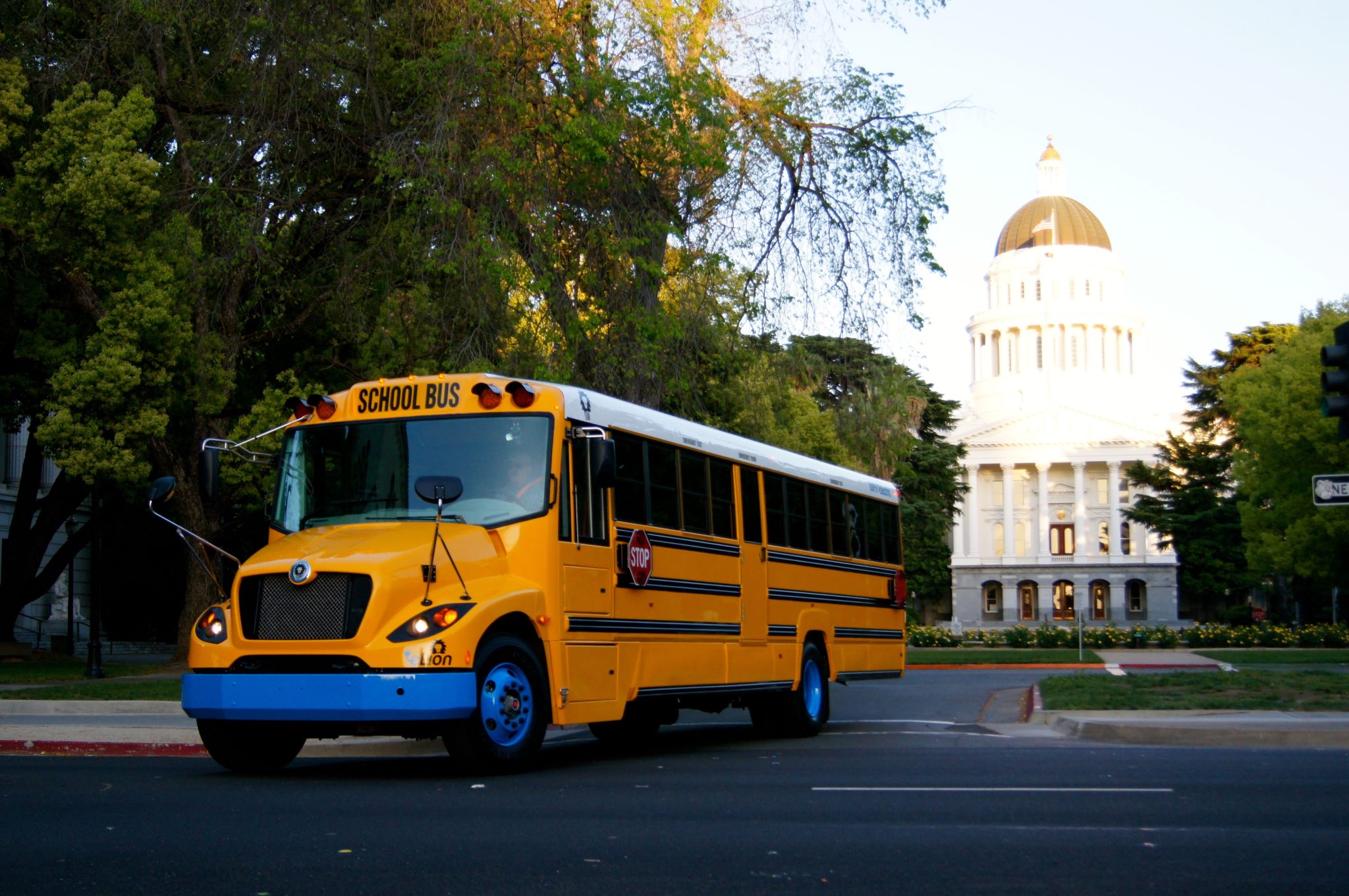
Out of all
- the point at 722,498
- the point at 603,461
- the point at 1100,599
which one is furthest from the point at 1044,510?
the point at 603,461

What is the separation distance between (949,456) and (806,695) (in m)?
68.9

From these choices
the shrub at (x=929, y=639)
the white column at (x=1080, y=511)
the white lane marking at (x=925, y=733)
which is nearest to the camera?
the white lane marking at (x=925, y=733)

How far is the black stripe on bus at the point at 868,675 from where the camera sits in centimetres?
1633

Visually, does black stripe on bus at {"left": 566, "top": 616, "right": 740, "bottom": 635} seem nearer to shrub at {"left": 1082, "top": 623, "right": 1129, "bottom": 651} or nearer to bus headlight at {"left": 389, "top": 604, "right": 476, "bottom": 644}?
bus headlight at {"left": 389, "top": 604, "right": 476, "bottom": 644}

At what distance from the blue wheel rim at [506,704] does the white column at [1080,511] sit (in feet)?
368

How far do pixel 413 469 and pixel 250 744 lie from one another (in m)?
2.30

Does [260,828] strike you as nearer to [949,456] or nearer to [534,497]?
[534,497]

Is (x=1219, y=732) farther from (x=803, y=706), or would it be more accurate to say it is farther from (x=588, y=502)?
(x=588, y=502)

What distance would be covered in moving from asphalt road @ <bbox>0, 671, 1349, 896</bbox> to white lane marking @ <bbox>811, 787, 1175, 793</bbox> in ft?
0.13

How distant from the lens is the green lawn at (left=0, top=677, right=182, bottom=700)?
64.5 ft

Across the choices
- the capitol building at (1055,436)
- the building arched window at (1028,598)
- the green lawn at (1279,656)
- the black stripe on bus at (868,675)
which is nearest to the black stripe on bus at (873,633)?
the black stripe on bus at (868,675)

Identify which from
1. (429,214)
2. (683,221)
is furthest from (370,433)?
(683,221)

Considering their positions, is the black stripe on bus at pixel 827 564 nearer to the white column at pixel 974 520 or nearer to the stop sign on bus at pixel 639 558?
the stop sign on bus at pixel 639 558

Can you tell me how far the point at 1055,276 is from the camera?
136375 mm
